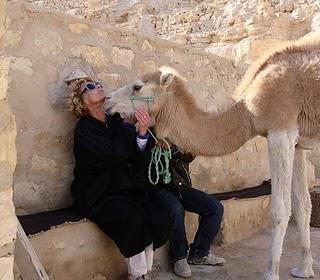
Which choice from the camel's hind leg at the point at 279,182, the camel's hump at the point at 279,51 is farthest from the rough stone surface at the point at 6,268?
the camel's hump at the point at 279,51

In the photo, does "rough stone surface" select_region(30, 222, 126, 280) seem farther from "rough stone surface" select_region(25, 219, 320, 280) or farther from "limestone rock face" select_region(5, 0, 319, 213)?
"limestone rock face" select_region(5, 0, 319, 213)

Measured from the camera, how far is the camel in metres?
3.90

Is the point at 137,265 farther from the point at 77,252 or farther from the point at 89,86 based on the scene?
the point at 89,86

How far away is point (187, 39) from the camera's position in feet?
43.2

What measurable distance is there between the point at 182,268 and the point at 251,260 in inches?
35.2

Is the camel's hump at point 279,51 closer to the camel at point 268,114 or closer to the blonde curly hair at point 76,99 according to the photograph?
the camel at point 268,114

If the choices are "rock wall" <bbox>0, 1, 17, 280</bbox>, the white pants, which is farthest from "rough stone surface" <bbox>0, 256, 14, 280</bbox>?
the white pants

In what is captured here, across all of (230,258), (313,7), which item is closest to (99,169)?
(230,258)

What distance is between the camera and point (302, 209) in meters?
4.38

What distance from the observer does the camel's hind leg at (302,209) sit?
4.24 meters

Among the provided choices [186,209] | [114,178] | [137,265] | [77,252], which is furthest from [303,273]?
[77,252]

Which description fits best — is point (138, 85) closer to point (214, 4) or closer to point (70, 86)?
point (70, 86)

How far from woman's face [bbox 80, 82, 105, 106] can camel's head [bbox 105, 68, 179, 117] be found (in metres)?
0.08

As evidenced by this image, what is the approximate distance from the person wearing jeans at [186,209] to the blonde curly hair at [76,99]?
92cm
